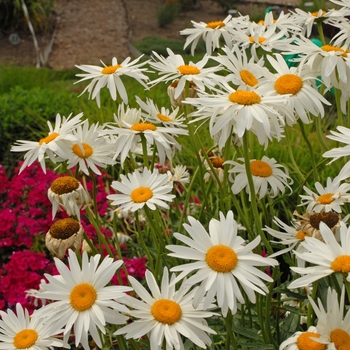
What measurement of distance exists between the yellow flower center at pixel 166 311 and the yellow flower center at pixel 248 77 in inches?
22.7

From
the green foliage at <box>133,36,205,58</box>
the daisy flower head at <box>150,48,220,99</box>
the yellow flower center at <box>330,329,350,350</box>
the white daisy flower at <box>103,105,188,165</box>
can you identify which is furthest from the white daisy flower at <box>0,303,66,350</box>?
the green foliage at <box>133,36,205,58</box>

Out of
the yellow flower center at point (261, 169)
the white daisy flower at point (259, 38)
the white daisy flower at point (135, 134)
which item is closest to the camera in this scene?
the white daisy flower at point (135, 134)

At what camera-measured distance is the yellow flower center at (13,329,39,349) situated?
1.26 meters

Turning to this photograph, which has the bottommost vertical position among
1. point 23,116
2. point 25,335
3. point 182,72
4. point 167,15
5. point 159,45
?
point 167,15

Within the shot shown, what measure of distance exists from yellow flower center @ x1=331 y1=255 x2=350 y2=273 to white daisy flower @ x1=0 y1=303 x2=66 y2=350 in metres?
0.58

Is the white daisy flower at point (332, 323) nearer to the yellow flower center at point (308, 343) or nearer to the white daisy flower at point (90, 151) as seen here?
the yellow flower center at point (308, 343)

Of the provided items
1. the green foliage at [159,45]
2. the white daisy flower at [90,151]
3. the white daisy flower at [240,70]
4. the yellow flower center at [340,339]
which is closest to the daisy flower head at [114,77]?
the white daisy flower at [90,151]

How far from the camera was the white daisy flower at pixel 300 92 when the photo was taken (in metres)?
1.29

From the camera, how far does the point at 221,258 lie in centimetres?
109

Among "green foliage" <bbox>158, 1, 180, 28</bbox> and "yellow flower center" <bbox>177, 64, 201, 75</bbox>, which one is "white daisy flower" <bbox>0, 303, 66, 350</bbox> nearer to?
"yellow flower center" <bbox>177, 64, 201, 75</bbox>

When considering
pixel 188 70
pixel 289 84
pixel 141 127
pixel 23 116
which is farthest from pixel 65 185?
pixel 23 116

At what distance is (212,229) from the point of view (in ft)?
3.76

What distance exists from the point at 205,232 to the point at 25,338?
0.51 m

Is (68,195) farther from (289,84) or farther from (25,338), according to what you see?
(289,84)
